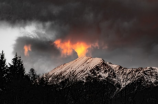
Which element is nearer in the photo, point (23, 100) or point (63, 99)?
point (23, 100)

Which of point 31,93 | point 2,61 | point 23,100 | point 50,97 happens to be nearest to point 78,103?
point 50,97

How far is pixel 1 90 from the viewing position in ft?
181

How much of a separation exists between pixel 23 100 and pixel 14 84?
4.26 meters

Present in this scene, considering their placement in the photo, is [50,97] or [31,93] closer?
[31,93]

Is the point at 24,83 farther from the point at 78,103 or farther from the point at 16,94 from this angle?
the point at 78,103

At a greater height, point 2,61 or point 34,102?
point 2,61

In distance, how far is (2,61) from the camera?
58.5 metres

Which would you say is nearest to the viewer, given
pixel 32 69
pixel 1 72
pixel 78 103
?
pixel 1 72

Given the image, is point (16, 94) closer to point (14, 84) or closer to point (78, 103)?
point (14, 84)

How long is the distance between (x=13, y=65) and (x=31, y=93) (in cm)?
930

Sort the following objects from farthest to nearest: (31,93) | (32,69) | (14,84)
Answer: (32,69) < (31,93) < (14,84)

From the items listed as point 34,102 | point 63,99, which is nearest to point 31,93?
point 34,102

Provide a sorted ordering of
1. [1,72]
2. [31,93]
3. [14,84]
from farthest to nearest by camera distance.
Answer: [31,93] < [1,72] < [14,84]

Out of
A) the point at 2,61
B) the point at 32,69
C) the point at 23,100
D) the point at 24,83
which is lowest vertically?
the point at 23,100
